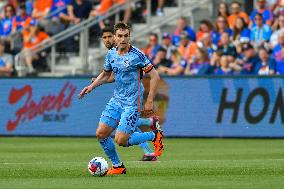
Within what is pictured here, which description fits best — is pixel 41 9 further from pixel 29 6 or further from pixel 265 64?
pixel 265 64

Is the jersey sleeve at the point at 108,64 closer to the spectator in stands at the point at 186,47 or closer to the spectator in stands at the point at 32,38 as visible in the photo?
the spectator in stands at the point at 186,47

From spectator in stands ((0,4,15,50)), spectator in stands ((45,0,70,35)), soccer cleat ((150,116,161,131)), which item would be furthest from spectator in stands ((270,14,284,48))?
spectator in stands ((0,4,15,50))

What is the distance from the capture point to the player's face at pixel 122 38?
45.2ft

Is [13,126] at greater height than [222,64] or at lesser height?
lesser

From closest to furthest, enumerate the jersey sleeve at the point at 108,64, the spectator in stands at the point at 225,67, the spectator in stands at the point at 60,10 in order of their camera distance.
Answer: the jersey sleeve at the point at 108,64
the spectator in stands at the point at 225,67
the spectator in stands at the point at 60,10

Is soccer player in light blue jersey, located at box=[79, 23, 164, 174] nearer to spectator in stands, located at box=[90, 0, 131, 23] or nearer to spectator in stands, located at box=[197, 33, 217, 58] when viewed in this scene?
spectator in stands, located at box=[197, 33, 217, 58]

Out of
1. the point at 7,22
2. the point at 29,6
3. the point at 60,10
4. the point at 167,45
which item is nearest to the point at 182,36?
the point at 167,45

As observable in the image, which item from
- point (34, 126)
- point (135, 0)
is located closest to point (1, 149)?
point (34, 126)

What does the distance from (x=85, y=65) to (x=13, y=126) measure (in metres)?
3.61

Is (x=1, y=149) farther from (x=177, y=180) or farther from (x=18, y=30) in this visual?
(x=18, y=30)

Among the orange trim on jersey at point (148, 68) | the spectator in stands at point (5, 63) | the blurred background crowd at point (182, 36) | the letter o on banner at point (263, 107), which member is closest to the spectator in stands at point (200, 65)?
the blurred background crowd at point (182, 36)

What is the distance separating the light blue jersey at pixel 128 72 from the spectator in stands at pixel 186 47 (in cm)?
1150

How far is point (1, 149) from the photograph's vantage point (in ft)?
66.2

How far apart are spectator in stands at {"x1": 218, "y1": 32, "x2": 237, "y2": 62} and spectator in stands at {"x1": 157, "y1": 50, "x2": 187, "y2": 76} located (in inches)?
44.8
